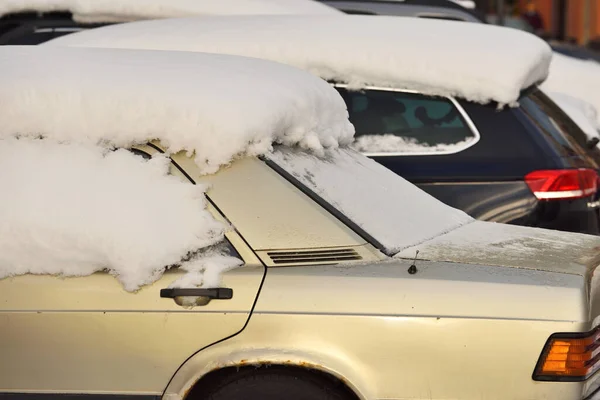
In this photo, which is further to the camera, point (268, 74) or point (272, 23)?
point (272, 23)

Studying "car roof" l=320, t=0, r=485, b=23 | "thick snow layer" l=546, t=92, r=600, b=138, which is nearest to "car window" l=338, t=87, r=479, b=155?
"thick snow layer" l=546, t=92, r=600, b=138

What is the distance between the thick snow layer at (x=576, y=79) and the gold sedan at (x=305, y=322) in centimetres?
860

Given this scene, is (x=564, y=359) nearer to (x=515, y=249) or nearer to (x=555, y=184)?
(x=515, y=249)

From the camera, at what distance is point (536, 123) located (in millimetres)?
6070

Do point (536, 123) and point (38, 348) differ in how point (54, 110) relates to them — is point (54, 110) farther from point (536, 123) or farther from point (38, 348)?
point (536, 123)

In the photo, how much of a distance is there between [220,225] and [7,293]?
729 millimetres

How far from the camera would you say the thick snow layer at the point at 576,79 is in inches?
486

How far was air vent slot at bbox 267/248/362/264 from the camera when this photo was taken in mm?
3693

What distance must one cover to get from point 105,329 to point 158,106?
78 centimetres

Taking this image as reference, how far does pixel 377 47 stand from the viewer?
6.32 meters

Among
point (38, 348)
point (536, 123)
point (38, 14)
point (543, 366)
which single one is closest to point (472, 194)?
point (536, 123)

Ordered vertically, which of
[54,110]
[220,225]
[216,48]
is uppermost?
[54,110]

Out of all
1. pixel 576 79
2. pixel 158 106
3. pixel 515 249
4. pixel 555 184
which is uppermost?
pixel 158 106

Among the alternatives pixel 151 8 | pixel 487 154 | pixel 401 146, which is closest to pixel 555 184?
pixel 487 154
